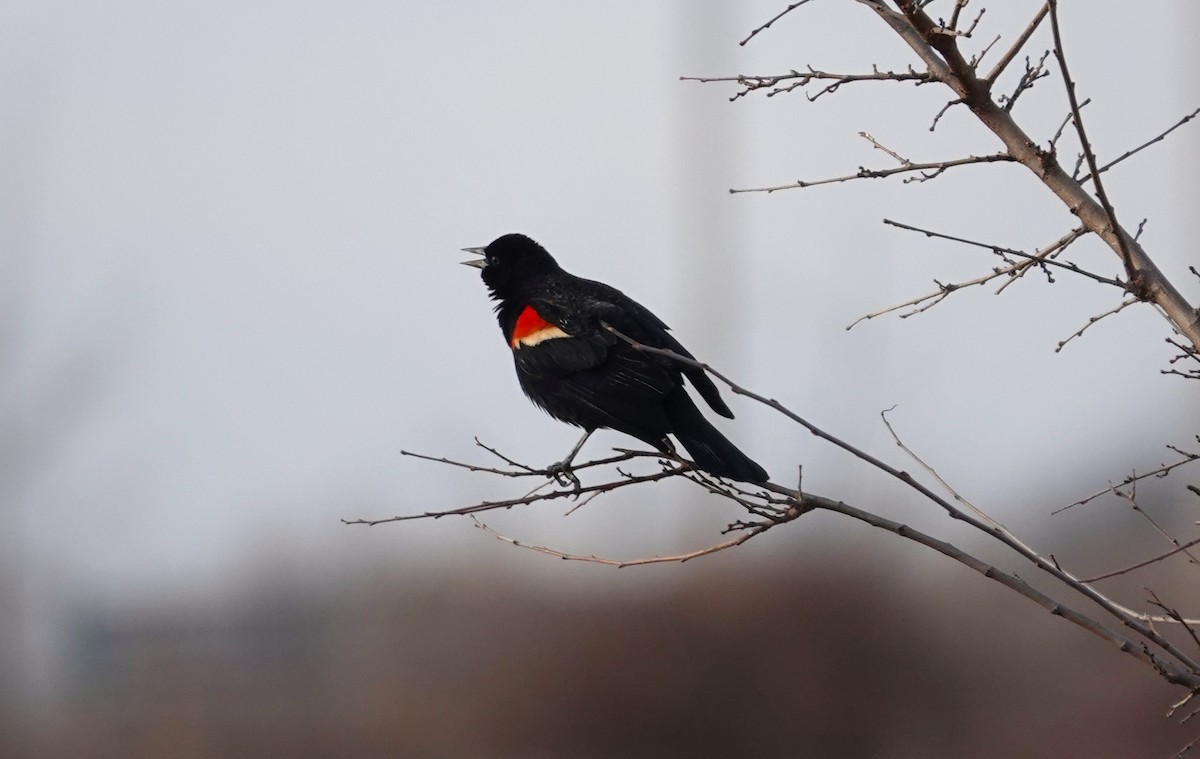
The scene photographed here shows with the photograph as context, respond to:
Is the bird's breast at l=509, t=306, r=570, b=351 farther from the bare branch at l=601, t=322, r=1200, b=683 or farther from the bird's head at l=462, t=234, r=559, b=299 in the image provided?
the bare branch at l=601, t=322, r=1200, b=683

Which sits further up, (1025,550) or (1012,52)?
(1012,52)

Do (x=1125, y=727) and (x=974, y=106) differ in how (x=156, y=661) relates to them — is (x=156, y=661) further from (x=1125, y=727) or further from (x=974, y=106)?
(x=974, y=106)

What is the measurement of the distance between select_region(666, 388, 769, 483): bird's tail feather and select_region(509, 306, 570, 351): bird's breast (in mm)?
565

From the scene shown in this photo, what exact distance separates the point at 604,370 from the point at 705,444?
59 cm

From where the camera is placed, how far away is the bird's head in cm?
514

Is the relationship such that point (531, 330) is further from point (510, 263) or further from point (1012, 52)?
point (1012, 52)

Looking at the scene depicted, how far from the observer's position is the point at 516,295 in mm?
5020

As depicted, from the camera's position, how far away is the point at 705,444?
390 centimetres

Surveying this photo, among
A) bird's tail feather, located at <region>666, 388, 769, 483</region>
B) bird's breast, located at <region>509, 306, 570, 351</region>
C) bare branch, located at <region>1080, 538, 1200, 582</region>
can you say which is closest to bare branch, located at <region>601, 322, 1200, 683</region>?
bare branch, located at <region>1080, 538, 1200, 582</region>

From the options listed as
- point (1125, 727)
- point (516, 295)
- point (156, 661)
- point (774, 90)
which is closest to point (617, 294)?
point (516, 295)

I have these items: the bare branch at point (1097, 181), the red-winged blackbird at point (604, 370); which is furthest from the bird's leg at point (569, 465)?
the bare branch at point (1097, 181)

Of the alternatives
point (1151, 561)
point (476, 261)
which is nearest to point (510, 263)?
point (476, 261)

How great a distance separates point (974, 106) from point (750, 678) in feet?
27.8

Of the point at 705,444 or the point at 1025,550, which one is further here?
the point at 705,444
